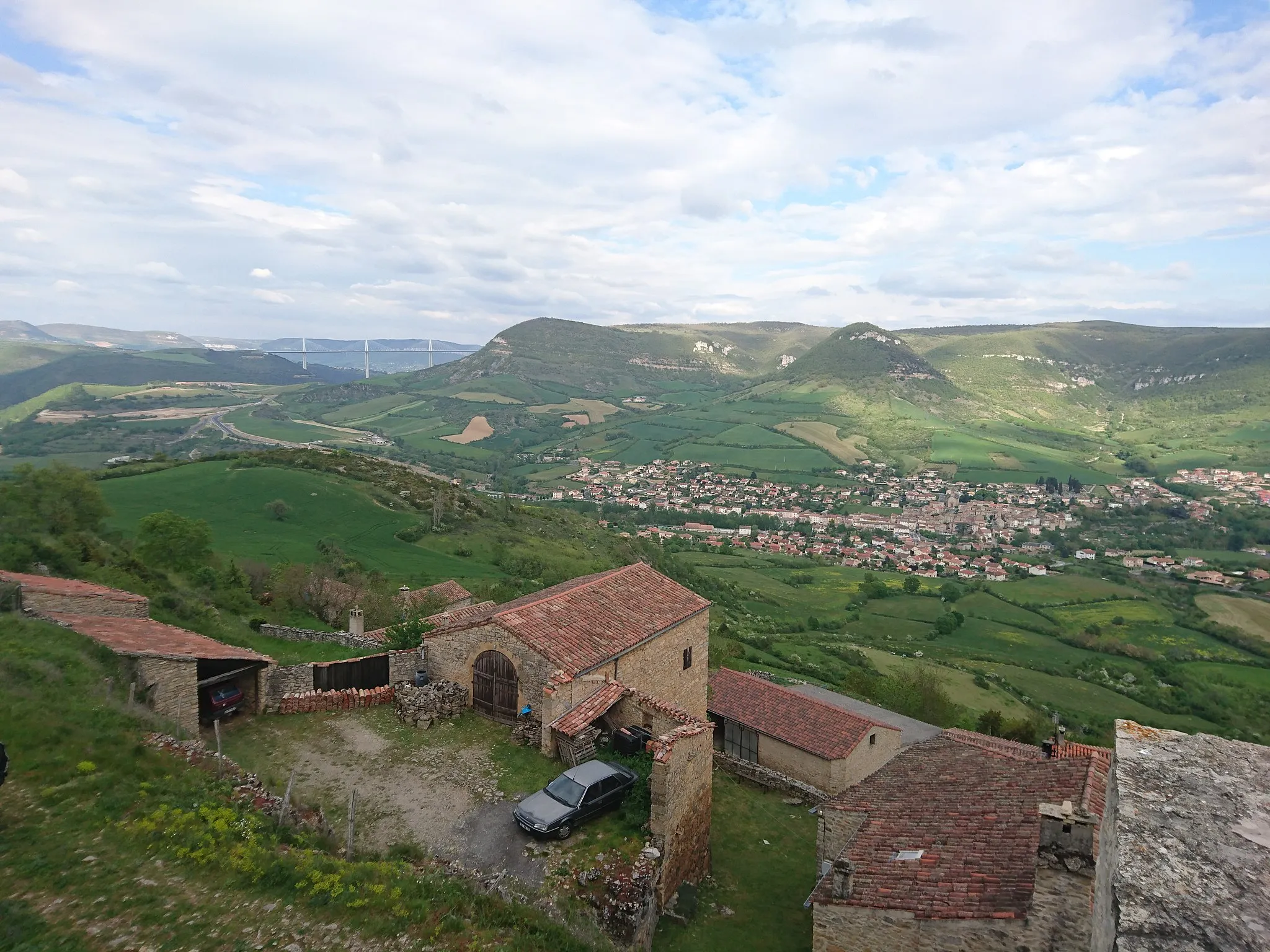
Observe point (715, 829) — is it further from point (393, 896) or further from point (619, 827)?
point (393, 896)

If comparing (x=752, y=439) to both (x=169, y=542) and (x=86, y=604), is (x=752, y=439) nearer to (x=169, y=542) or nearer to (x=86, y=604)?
(x=169, y=542)

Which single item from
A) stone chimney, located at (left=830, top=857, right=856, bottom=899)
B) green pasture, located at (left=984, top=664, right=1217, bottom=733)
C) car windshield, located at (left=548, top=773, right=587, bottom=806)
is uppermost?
stone chimney, located at (left=830, top=857, right=856, bottom=899)

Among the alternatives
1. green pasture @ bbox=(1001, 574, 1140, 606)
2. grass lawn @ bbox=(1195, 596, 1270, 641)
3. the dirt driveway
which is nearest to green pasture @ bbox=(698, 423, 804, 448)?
green pasture @ bbox=(1001, 574, 1140, 606)

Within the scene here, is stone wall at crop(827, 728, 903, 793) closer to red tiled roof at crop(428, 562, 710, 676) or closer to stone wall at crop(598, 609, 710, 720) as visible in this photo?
stone wall at crop(598, 609, 710, 720)

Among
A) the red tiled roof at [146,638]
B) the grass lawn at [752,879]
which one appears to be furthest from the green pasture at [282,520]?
the grass lawn at [752,879]

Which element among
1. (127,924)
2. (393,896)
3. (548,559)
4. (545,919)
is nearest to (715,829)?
(545,919)

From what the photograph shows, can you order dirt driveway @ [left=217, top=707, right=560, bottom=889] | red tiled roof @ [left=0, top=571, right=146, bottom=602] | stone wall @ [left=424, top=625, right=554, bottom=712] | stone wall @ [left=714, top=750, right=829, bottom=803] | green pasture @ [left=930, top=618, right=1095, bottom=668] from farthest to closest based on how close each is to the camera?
green pasture @ [left=930, top=618, right=1095, bottom=668], stone wall @ [left=714, top=750, right=829, bottom=803], red tiled roof @ [left=0, top=571, right=146, bottom=602], stone wall @ [left=424, top=625, right=554, bottom=712], dirt driveway @ [left=217, top=707, right=560, bottom=889]
